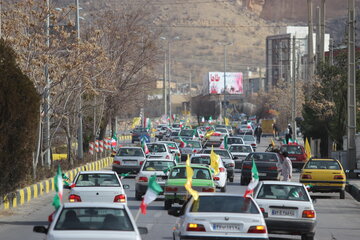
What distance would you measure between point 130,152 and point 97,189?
852 inches

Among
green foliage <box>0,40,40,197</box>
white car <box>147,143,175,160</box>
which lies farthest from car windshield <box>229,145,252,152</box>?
green foliage <box>0,40,40,197</box>

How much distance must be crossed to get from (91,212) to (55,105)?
1049 inches

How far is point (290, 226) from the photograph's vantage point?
1959 centimetres

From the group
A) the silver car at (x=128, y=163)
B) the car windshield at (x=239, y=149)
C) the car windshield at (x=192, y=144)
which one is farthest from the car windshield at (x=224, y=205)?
the car windshield at (x=192, y=144)

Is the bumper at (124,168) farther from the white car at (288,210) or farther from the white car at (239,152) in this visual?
the white car at (288,210)

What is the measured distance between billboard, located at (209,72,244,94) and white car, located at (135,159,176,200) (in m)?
135

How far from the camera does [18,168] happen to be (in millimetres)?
25938

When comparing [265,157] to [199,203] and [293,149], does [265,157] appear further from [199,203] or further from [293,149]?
[199,203]

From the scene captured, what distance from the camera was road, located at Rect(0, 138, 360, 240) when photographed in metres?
21.0

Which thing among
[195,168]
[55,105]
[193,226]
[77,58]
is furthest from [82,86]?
Result: [193,226]

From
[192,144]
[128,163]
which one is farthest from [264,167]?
[192,144]

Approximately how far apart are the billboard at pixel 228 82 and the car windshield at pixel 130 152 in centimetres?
12218

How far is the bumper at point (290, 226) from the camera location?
1952cm

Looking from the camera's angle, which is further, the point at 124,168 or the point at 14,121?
the point at 124,168
